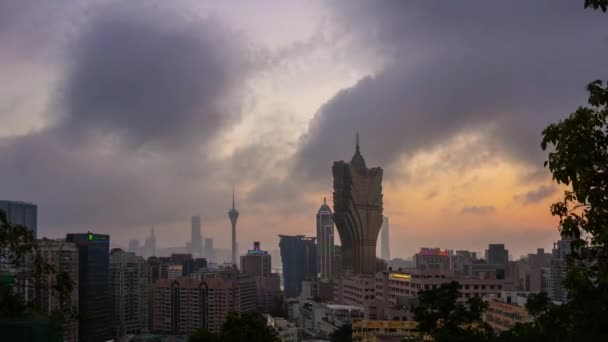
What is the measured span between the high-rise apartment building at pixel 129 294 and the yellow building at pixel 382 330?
70138mm

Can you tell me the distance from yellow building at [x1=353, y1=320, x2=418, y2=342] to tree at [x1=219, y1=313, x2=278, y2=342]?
30.7 meters

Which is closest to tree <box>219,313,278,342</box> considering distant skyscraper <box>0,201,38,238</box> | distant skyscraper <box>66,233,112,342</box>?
distant skyscraper <box>66,233,112,342</box>

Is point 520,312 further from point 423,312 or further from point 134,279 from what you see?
point 134,279

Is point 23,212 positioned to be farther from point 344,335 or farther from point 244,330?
point 244,330

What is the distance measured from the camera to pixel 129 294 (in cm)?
12731

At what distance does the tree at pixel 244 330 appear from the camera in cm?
3187

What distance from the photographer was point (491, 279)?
3472 inches

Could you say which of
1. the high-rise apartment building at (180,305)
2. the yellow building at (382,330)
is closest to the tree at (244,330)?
the yellow building at (382,330)

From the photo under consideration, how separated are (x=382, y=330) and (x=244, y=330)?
34.2m

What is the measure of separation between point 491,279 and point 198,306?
53172 mm

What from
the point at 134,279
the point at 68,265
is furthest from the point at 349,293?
the point at 68,265

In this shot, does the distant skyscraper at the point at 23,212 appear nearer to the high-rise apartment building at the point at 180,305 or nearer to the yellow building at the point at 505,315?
the high-rise apartment building at the point at 180,305

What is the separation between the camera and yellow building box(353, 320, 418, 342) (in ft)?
205

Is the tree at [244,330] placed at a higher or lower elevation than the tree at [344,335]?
higher
